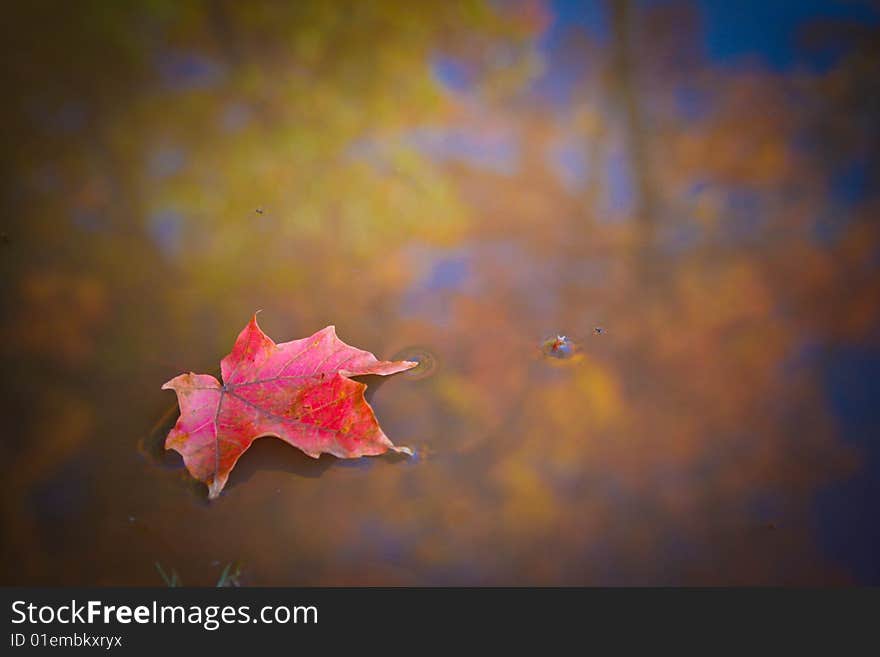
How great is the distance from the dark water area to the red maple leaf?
0.06ft

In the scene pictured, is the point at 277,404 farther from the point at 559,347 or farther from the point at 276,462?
the point at 559,347

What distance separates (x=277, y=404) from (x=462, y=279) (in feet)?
0.81

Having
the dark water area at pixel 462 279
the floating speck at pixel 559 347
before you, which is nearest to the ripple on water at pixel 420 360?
the dark water area at pixel 462 279

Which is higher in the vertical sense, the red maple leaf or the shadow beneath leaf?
the red maple leaf

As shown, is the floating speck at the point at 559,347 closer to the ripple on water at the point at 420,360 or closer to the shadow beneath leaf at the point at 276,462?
the ripple on water at the point at 420,360

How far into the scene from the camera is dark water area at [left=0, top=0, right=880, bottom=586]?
0.61 meters

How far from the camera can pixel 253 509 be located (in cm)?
63

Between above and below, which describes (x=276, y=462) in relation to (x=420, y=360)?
below

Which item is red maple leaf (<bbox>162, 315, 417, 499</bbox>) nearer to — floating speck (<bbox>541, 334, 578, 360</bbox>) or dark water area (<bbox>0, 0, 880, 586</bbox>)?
dark water area (<bbox>0, 0, 880, 586</bbox>)

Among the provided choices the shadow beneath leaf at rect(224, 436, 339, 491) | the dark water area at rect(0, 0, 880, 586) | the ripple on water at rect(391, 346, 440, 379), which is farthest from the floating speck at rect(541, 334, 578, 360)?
the shadow beneath leaf at rect(224, 436, 339, 491)

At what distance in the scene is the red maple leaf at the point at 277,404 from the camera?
658 millimetres

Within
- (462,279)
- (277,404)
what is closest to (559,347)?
(462,279)

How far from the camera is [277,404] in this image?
2.28ft

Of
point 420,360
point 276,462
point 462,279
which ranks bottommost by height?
point 276,462
